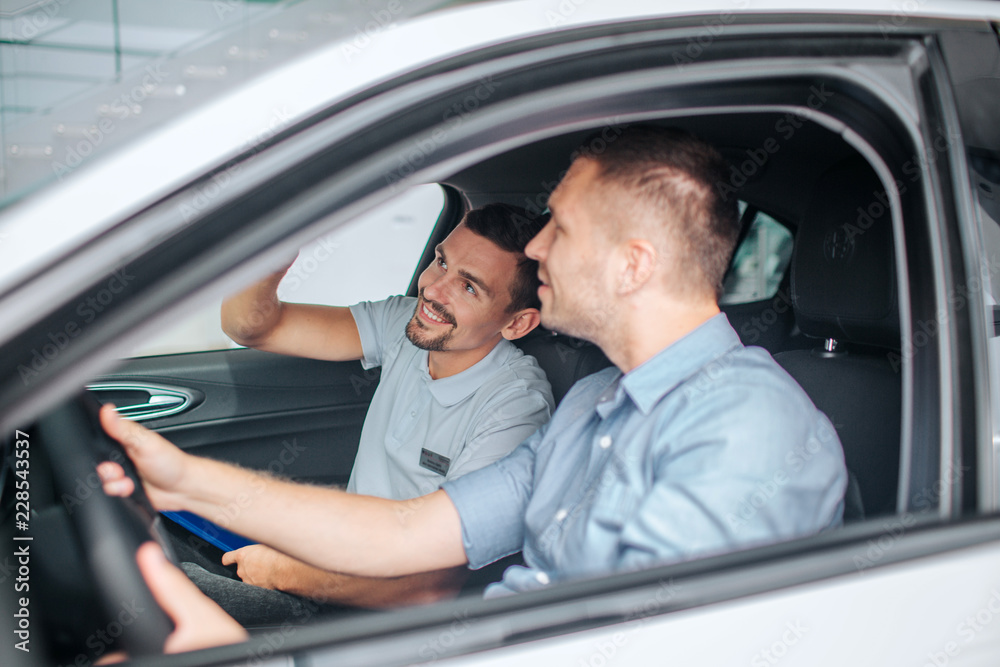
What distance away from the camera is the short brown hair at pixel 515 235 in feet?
6.46

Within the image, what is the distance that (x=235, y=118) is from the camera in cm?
66

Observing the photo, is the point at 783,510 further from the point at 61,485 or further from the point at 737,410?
Answer: the point at 61,485

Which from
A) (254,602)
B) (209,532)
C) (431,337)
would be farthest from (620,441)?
(209,532)

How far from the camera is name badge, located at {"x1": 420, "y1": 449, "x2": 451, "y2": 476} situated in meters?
1.80

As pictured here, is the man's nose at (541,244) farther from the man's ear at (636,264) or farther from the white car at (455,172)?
the white car at (455,172)

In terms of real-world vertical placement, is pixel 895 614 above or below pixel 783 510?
below

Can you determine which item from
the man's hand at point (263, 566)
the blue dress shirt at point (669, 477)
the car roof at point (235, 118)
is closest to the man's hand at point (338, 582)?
the man's hand at point (263, 566)

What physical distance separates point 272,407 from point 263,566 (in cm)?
84

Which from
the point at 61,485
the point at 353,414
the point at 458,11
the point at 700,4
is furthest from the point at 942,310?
the point at 353,414

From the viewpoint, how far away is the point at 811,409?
112cm

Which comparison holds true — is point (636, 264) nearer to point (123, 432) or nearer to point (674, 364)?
point (674, 364)

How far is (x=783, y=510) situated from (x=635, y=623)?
0.35 meters

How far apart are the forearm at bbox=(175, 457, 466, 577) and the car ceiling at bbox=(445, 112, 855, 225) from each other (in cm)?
81

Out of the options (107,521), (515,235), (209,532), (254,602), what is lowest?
(254,602)
